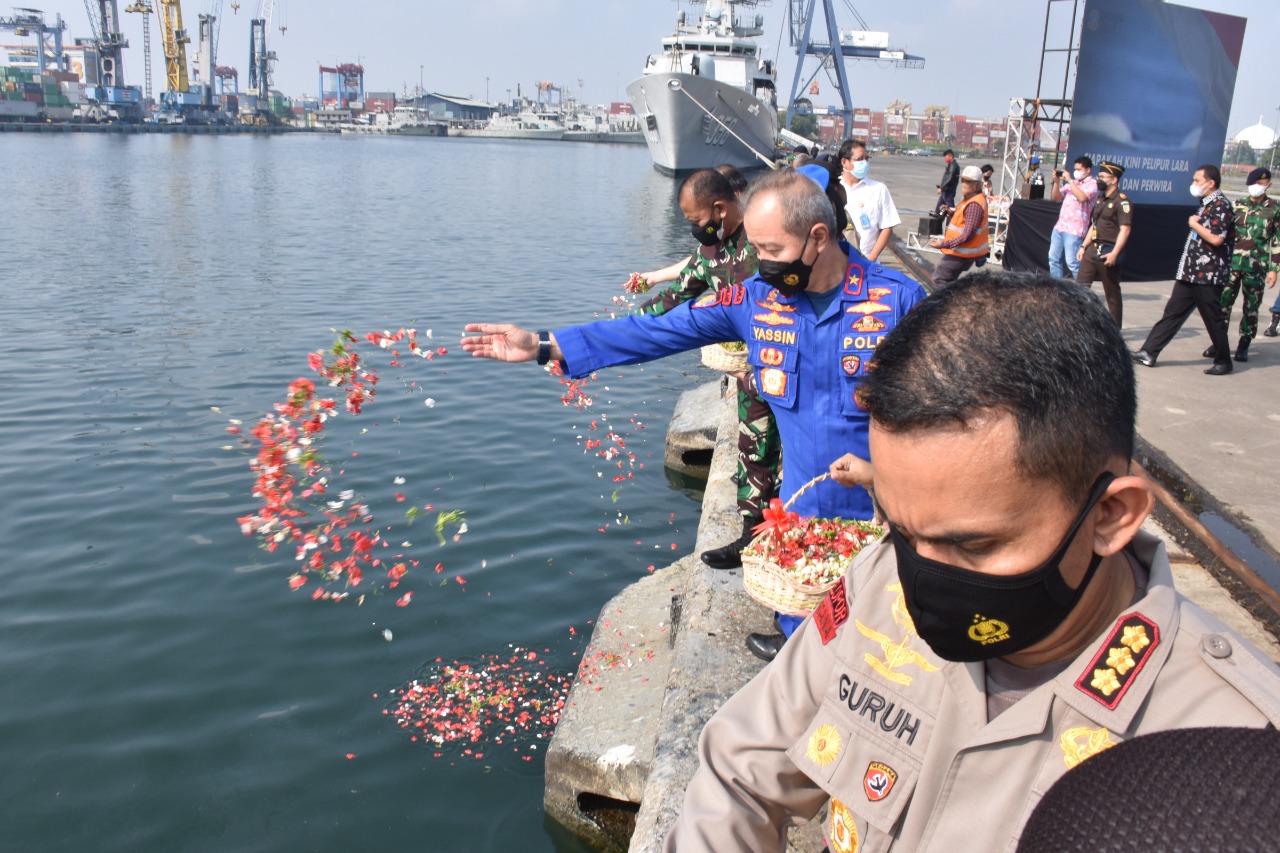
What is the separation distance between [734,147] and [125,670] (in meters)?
57.8

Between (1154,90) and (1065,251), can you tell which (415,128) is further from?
(1065,251)

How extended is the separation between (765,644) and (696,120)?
53.5 m

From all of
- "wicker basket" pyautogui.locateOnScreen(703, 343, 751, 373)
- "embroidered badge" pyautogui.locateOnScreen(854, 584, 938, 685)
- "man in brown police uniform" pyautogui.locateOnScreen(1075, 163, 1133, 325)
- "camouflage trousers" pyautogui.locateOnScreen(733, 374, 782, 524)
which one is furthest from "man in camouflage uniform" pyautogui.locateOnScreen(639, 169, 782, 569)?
"man in brown police uniform" pyautogui.locateOnScreen(1075, 163, 1133, 325)

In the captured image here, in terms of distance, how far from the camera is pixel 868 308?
13.0 ft

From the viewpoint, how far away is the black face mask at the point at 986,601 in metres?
1.55

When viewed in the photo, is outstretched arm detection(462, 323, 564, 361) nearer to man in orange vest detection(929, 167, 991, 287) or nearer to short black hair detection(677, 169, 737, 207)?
short black hair detection(677, 169, 737, 207)

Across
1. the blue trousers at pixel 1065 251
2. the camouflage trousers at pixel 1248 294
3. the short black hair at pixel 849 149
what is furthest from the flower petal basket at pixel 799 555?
the blue trousers at pixel 1065 251

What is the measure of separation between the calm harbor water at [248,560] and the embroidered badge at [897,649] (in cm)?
359

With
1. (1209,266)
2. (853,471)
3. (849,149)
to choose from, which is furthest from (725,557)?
(849,149)

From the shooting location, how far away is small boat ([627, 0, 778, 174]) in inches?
2105

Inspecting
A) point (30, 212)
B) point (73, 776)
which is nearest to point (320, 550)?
point (73, 776)

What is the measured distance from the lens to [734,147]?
60125mm

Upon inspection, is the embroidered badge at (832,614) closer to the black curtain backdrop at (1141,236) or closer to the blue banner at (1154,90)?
the black curtain backdrop at (1141,236)

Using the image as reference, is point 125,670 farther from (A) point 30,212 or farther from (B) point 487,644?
(A) point 30,212
